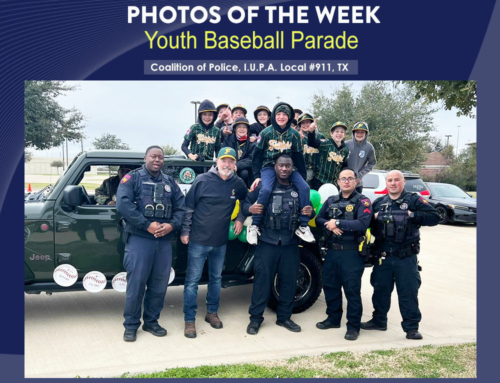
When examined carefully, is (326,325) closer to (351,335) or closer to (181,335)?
(351,335)

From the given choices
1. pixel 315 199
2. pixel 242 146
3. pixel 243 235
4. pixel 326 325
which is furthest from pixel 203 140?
pixel 326 325

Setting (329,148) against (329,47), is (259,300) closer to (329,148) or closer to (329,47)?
(329,148)

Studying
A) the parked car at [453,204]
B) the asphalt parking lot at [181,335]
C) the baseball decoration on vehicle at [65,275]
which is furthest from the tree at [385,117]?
the baseball decoration on vehicle at [65,275]

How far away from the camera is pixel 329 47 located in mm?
4164

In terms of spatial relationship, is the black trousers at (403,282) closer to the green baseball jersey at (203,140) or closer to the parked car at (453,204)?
the green baseball jersey at (203,140)

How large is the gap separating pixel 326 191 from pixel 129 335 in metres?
2.75

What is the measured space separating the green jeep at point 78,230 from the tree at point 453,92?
275cm

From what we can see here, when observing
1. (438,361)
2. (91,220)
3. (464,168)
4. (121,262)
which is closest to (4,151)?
(91,220)

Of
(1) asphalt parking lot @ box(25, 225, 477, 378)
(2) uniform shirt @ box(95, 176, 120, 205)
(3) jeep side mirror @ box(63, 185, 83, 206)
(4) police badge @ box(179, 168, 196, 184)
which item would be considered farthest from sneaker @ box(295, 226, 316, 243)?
(3) jeep side mirror @ box(63, 185, 83, 206)

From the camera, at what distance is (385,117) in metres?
22.4

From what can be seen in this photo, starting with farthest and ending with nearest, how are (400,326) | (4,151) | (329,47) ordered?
1. (400,326)
2. (329,47)
3. (4,151)

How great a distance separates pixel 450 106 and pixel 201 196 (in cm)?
277

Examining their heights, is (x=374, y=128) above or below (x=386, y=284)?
above

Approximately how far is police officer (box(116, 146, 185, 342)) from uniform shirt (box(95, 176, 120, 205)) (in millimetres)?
568
